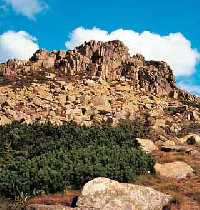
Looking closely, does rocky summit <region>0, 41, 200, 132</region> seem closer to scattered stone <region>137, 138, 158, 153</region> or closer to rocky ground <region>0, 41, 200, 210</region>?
rocky ground <region>0, 41, 200, 210</region>

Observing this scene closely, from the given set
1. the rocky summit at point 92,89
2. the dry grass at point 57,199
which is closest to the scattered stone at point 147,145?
the rocky summit at point 92,89

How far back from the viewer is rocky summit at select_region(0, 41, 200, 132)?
207 feet

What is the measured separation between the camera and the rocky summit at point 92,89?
63062 millimetres

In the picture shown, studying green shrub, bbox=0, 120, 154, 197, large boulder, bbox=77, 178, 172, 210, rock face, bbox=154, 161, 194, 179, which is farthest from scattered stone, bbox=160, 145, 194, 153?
large boulder, bbox=77, 178, 172, 210

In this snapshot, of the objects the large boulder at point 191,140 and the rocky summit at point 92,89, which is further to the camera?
the rocky summit at point 92,89

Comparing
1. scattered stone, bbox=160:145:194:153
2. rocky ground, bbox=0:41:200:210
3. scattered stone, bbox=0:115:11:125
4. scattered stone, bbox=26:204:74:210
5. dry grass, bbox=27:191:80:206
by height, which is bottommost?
scattered stone, bbox=26:204:74:210

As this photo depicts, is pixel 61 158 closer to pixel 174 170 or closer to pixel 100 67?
pixel 174 170

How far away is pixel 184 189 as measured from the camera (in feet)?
107

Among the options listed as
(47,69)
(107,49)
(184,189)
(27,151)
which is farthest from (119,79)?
(184,189)

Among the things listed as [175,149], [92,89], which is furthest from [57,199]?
[92,89]

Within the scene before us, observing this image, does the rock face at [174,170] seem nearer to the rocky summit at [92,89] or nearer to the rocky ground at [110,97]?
→ the rocky ground at [110,97]

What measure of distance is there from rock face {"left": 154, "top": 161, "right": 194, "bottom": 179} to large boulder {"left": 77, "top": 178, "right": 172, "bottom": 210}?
797 cm

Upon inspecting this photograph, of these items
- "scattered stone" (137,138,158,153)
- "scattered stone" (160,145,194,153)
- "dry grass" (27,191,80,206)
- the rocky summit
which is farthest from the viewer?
the rocky summit

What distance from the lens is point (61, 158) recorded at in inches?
1433
